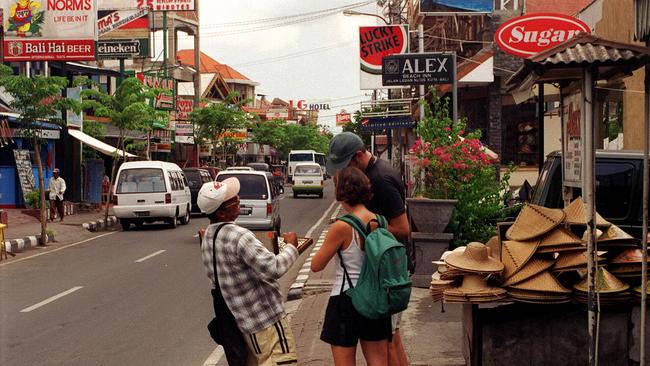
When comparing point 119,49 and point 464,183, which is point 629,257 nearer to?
point 464,183

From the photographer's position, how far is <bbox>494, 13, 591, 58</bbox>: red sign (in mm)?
14930

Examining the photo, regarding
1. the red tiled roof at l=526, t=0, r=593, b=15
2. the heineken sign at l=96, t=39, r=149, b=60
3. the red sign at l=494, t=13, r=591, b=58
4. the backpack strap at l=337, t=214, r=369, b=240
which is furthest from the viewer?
the red tiled roof at l=526, t=0, r=593, b=15

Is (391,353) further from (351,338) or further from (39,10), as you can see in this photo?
(39,10)

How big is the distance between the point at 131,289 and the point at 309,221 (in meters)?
→ 16.4

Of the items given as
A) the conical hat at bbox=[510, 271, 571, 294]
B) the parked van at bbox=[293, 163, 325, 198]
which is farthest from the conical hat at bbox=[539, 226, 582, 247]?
the parked van at bbox=[293, 163, 325, 198]

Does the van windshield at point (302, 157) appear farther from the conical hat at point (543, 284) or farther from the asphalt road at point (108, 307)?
the conical hat at point (543, 284)

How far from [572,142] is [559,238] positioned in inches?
57.0

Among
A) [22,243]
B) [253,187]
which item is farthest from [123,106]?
[22,243]

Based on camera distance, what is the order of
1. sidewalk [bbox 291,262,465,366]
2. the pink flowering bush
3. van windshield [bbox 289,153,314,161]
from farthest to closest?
1. van windshield [bbox 289,153,314,161]
2. the pink flowering bush
3. sidewalk [bbox 291,262,465,366]

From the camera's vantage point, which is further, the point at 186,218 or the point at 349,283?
the point at 186,218

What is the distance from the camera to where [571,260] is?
571 cm

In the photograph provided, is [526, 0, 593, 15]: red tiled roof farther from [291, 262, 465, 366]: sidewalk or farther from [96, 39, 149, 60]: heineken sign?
[291, 262, 465, 366]: sidewalk

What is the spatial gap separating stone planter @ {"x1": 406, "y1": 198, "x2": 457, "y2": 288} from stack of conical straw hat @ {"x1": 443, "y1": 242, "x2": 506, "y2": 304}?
4.92m

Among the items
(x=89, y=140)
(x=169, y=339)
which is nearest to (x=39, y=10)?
(x=89, y=140)
